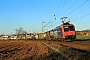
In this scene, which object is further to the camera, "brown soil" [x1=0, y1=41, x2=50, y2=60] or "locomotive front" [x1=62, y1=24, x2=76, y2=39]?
"locomotive front" [x1=62, y1=24, x2=76, y2=39]

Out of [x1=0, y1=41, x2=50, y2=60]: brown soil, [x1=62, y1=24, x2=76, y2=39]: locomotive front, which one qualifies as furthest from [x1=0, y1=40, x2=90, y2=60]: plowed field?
[x1=62, y1=24, x2=76, y2=39]: locomotive front

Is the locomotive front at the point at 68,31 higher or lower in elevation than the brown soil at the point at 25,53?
higher

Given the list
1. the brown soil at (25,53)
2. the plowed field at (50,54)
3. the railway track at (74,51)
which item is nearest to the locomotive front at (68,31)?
the brown soil at (25,53)

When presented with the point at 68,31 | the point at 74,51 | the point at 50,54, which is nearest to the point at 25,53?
the point at 50,54

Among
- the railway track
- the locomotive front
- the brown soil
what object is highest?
the locomotive front

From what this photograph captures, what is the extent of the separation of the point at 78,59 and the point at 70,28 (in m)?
33.6

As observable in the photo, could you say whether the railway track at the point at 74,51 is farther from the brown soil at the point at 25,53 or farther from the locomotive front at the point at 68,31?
the locomotive front at the point at 68,31

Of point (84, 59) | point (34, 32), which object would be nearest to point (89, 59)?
point (84, 59)

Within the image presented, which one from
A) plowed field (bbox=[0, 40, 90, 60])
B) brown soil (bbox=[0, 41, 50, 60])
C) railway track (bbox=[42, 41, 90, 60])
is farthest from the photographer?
brown soil (bbox=[0, 41, 50, 60])

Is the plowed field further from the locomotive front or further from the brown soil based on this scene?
the locomotive front

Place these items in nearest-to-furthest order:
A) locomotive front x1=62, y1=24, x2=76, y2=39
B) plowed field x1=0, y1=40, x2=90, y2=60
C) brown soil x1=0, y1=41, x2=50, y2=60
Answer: plowed field x1=0, y1=40, x2=90, y2=60 < brown soil x1=0, y1=41, x2=50, y2=60 < locomotive front x1=62, y1=24, x2=76, y2=39

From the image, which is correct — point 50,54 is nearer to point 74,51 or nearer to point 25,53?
point 74,51

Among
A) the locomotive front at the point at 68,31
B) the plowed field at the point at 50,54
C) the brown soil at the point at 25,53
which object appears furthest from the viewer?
the locomotive front at the point at 68,31

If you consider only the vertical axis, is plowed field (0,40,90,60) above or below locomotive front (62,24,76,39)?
below
